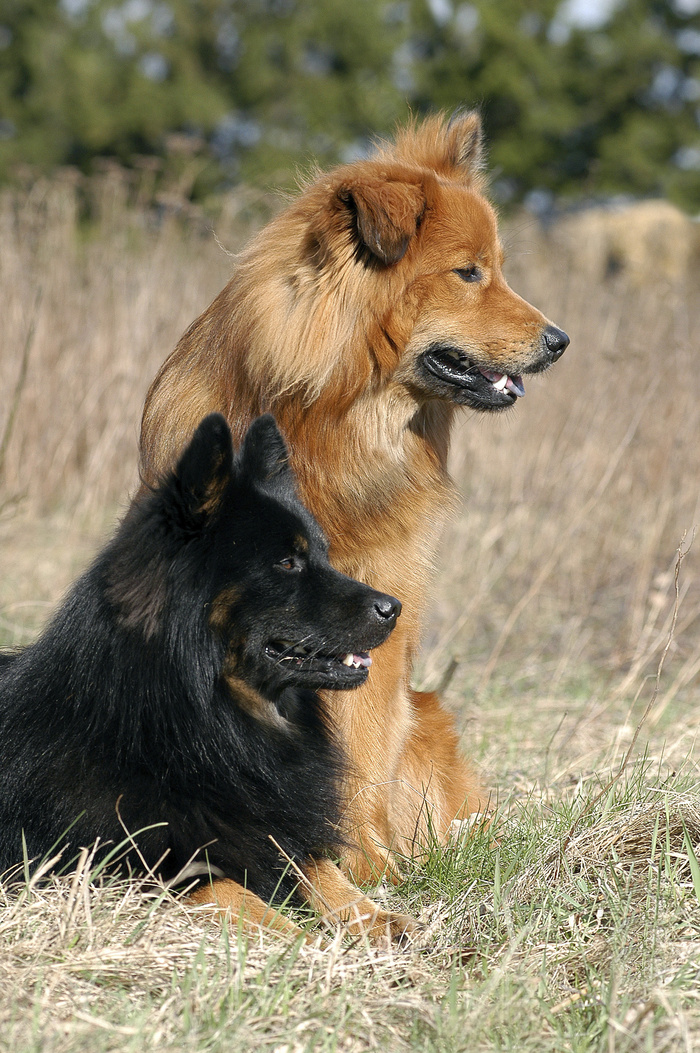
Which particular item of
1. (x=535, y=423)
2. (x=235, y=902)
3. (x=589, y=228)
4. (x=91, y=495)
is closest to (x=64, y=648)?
(x=235, y=902)

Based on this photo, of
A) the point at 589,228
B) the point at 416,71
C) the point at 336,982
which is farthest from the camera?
the point at 416,71

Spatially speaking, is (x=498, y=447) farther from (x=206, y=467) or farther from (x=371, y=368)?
(x=206, y=467)

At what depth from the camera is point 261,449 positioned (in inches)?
103

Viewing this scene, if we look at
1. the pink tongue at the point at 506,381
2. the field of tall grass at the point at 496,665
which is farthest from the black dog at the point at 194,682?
the pink tongue at the point at 506,381

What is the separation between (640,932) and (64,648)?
1.58 m

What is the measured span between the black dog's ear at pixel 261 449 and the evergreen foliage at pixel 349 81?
20143 millimetres

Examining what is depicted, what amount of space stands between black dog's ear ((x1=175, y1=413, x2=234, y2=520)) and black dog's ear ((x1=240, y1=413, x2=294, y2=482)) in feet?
0.46

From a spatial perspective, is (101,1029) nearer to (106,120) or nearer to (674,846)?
(674,846)

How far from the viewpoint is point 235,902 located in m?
2.46

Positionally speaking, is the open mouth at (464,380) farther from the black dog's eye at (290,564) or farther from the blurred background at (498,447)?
the black dog's eye at (290,564)

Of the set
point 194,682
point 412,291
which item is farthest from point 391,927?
point 412,291

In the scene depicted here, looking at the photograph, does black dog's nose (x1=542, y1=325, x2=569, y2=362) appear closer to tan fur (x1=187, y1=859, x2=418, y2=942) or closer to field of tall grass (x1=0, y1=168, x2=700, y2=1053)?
field of tall grass (x1=0, y1=168, x2=700, y2=1053)

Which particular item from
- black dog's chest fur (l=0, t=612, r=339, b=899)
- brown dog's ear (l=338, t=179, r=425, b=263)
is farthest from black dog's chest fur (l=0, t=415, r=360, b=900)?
brown dog's ear (l=338, t=179, r=425, b=263)

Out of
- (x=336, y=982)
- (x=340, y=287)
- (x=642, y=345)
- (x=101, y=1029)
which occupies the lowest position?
(x=101, y=1029)
